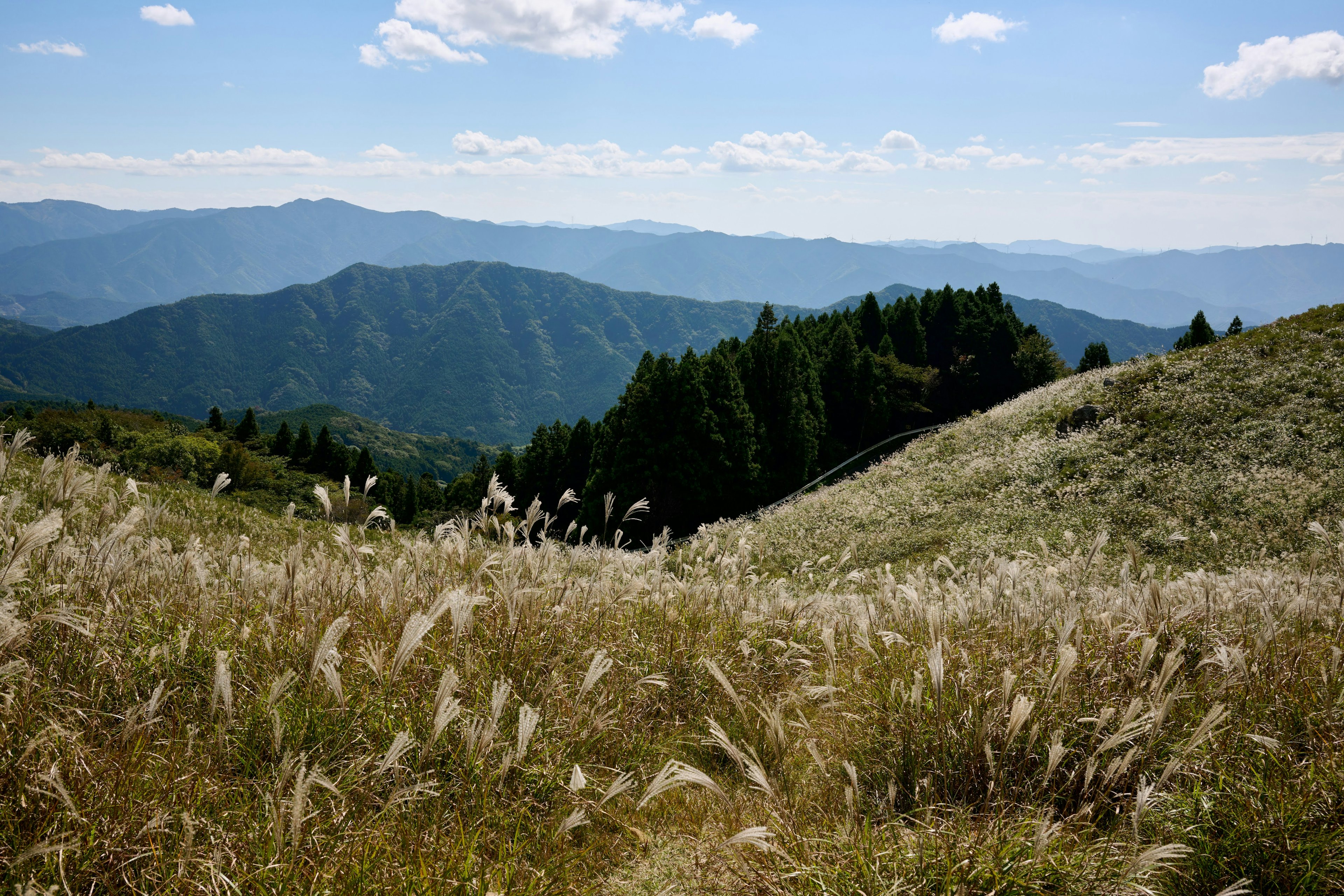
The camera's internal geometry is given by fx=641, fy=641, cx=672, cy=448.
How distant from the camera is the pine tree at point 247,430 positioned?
65.8 metres

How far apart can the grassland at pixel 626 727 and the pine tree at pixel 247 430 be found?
2841 inches

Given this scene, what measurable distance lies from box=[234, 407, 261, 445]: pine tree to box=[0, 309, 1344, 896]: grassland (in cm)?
7217

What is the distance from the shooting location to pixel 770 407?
4722cm

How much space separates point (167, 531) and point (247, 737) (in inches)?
264

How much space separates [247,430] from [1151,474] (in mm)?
76109

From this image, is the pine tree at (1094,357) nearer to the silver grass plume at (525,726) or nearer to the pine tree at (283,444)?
the silver grass plume at (525,726)

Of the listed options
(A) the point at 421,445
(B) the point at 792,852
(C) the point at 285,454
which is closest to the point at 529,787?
(B) the point at 792,852

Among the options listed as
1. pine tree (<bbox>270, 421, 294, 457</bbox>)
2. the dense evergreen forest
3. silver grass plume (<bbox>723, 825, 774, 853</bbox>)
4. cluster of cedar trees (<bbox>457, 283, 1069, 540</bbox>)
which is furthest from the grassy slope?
pine tree (<bbox>270, 421, 294, 457</bbox>)

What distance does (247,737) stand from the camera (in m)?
2.49

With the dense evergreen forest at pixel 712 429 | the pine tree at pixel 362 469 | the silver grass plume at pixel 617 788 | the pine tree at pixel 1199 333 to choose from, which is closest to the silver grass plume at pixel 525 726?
the silver grass plume at pixel 617 788

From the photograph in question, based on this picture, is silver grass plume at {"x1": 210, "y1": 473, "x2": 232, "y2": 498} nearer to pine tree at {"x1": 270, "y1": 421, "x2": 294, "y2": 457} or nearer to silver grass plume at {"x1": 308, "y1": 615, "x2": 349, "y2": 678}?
silver grass plume at {"x1": 308, "y1": 615, "x2": 349, "y2": 678}

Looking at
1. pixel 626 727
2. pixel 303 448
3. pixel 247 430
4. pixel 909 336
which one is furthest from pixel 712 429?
pixel 247 430

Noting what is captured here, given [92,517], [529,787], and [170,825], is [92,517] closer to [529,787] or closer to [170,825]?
[170,825]

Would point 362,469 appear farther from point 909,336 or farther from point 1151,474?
point 1151,474
